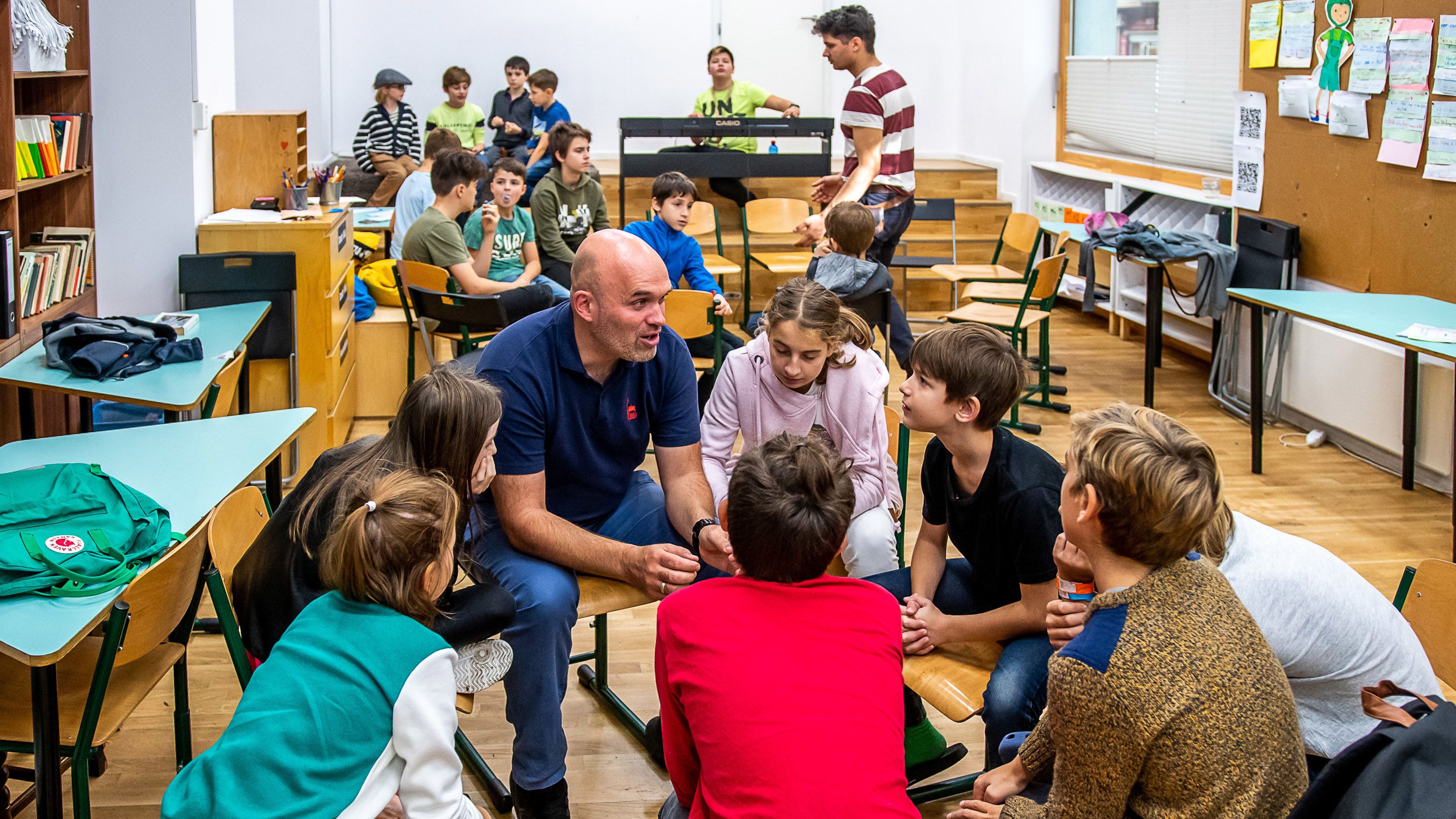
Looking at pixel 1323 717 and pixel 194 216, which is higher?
pixel 194 216

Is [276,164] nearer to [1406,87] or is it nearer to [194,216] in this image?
[194,216]

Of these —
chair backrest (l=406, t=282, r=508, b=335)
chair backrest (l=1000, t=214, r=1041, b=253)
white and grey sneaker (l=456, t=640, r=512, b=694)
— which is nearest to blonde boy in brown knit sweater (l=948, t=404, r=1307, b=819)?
white and grey sneaker (l=456, t=640, r=512, b=694)

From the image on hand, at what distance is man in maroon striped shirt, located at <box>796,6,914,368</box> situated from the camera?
5062 millimetres

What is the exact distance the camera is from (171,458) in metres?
2.64

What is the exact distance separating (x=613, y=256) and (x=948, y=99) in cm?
882

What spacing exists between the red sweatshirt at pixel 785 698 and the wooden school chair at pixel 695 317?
2862 millimetres

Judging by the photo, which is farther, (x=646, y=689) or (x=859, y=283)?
(x=859, y=283)

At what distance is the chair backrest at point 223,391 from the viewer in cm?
331

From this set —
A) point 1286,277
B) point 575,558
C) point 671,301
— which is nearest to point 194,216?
point 671,301

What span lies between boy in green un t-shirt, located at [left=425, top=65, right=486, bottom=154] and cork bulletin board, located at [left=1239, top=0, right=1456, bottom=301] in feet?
19.8

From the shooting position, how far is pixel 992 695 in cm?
195

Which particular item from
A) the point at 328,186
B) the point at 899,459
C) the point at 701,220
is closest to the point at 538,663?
the point at 899,459

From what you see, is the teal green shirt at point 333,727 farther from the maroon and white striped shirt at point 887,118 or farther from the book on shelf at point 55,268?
the maroon and white striped shirt at point 887,118

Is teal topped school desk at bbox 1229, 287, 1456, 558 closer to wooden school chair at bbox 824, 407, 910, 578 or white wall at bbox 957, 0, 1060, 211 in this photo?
wooden school chair at bbox 824, 407, 910, 578
